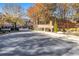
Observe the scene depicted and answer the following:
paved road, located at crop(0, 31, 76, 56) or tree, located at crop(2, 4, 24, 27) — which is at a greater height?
tree, located at crop(2, 4, 24, 27)

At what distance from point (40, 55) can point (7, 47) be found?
38 centimetres

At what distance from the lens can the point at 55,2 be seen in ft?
12.2

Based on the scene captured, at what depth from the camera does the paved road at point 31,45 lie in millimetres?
3711

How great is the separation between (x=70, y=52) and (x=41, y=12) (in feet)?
1.86

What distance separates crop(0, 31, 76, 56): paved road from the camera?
3.71 metres

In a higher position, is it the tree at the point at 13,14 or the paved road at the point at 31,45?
the tree at the point at 13,14

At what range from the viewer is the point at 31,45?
374 cm

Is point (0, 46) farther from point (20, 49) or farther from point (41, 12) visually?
point (41, 12)

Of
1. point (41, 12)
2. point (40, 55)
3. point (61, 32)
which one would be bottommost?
point (40, 55)

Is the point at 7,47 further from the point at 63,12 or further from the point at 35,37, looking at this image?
the point at 63,12

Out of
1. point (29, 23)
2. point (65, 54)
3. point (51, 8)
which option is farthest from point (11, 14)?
point (65, 54)

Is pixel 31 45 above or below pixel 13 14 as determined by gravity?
below

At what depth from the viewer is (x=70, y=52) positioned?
12.1 ft

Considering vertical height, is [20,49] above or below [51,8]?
below
